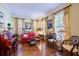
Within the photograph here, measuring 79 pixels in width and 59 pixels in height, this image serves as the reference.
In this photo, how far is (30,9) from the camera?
9.04 feet

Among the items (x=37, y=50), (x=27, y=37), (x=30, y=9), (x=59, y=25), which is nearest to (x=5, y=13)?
(x=30, y=9)

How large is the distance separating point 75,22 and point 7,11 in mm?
1388

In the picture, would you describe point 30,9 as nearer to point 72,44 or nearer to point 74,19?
point 74,19

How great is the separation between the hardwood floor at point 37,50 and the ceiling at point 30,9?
23.5 inches

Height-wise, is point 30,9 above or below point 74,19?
above

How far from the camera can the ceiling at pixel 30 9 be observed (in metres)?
2.74

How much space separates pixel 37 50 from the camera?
2.80 m

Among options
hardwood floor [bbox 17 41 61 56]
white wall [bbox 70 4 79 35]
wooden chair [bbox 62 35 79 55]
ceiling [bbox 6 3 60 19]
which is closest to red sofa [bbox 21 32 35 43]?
hardwood floor [bbox 17 41 61 56]

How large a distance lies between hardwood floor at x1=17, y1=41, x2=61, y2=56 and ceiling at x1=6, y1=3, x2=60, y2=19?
597mm

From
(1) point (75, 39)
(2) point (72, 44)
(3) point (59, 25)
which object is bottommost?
(2) point (72, 44)

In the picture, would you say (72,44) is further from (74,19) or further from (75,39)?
(74,19)

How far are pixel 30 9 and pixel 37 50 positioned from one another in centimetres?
85

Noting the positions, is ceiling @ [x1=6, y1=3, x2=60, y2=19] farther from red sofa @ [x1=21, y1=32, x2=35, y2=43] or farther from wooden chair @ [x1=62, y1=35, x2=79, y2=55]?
wooden chair @ [x1=62, y1=35, x2=79, y2=55]

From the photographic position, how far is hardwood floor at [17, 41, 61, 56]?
276cm
